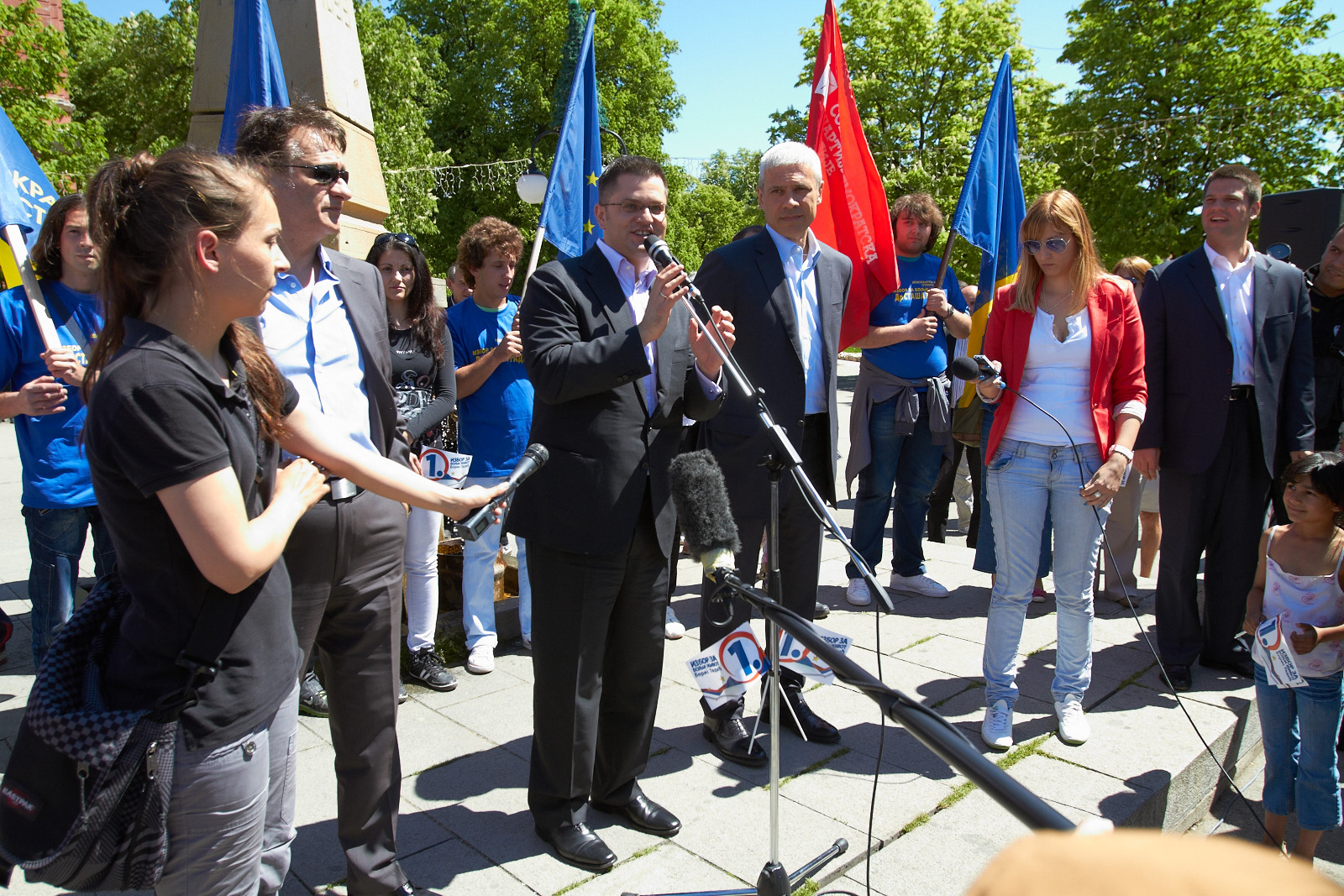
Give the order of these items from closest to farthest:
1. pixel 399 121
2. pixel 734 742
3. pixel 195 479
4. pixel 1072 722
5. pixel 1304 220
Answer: pixel 195 479
pixel 734 742
pixel 1072 722
pixel 1304 220
pixel 399 121

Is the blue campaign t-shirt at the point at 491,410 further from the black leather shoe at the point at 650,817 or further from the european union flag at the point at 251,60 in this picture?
the black leather shoe at the point at 650,817

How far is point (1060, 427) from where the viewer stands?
3.66 m

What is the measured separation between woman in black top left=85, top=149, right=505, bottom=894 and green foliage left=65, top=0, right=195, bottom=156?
24881 millimetres

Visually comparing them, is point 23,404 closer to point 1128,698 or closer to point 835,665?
point 835,665

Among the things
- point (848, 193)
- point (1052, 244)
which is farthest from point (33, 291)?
point (1052, 244)

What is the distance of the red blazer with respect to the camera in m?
3.72

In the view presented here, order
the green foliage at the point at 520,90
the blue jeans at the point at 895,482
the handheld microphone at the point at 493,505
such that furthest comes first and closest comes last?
the green foliage at the point at 520,90 < the blue jeans at the point at 895,482 < the handheld microphone at the point at 493,505

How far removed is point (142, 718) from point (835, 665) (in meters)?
1.27

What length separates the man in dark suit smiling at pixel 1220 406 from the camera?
14.2ft

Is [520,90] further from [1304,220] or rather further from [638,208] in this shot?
[638,208]

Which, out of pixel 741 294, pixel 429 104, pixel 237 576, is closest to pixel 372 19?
pixel 429 104

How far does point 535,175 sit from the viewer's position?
40.9ft

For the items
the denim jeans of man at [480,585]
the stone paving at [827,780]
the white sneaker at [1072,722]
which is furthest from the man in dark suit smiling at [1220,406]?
the denim jeans of man at [480,585]

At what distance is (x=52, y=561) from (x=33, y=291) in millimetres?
1257
